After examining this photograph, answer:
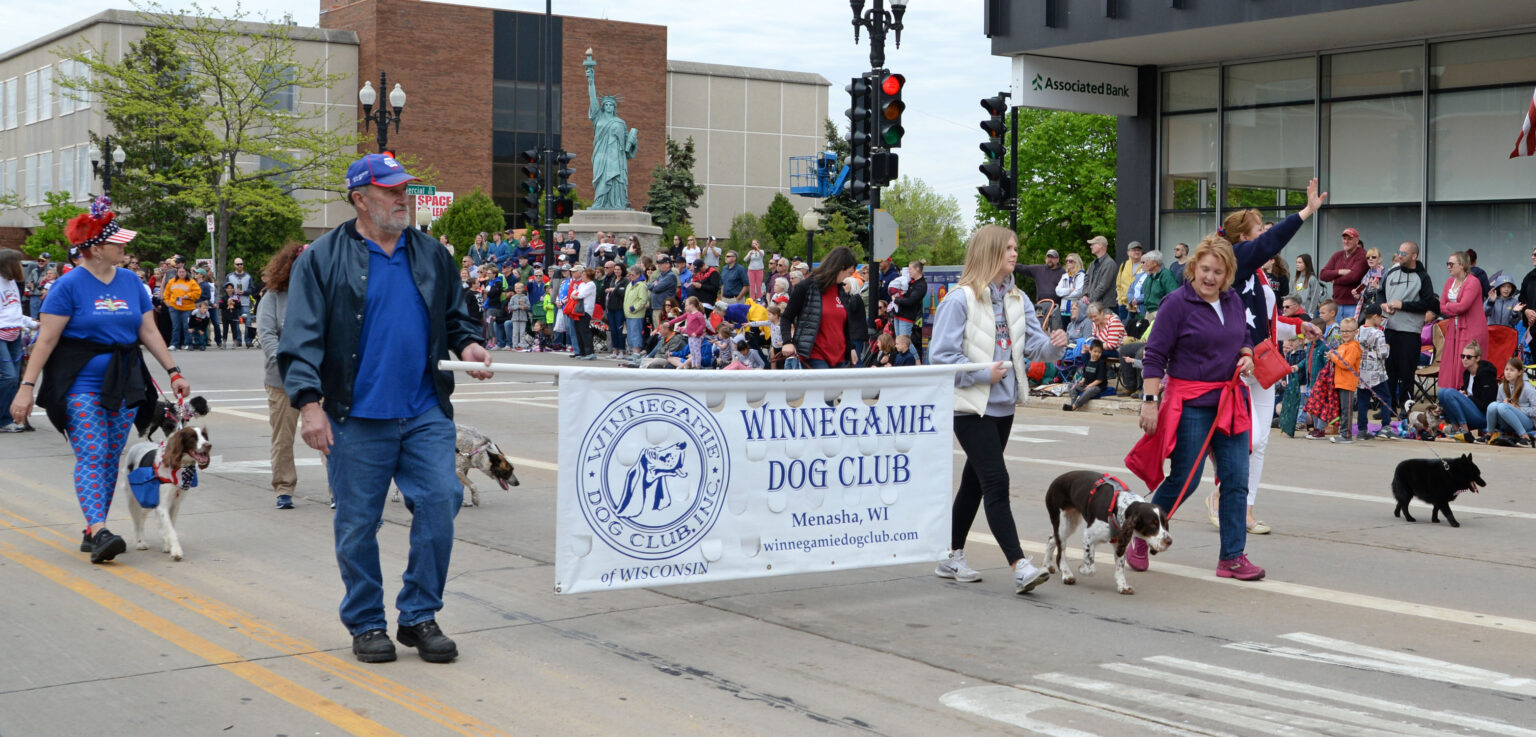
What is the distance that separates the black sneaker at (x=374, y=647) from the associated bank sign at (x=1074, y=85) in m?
20.5

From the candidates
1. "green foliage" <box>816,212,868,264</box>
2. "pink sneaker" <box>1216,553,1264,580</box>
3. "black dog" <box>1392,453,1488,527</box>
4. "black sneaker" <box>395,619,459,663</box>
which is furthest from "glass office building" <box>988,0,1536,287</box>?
"green foliage" <box>816,212,868,264</box>

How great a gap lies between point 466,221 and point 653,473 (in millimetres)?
52801

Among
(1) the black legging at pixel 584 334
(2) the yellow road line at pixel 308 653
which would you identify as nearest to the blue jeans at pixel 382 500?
(2) the yellow road line at pixel 308 653

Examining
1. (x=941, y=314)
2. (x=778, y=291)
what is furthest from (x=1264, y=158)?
(x=941, y=314)

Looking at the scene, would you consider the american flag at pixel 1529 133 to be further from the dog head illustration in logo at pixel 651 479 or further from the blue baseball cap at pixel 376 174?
the blue baseball cap at pixel 376 174

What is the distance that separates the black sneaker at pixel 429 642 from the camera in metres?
6.11

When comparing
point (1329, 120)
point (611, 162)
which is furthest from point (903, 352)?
point (611, 162)

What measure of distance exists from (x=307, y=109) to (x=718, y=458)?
2486 inches

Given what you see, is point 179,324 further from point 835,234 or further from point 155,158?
point 835,234

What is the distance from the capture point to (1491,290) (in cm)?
1939

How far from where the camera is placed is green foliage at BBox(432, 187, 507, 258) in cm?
5716

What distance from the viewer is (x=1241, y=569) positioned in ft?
26.7

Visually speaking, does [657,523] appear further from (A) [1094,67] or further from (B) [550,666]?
(A) [1094,67]

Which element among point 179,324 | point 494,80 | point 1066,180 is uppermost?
point 494,80
